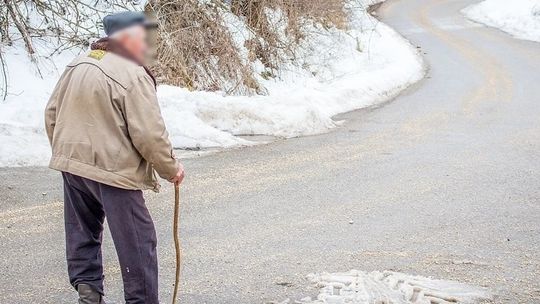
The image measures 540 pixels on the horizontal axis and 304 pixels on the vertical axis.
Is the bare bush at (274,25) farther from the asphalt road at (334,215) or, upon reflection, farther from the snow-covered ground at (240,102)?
the asphalt road at (334,215)

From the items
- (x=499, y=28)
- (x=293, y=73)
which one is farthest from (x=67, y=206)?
(x=499, y=28)

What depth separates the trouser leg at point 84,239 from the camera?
149 inches

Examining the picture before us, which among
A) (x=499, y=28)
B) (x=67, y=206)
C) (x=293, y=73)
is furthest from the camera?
(x=499, y=28)

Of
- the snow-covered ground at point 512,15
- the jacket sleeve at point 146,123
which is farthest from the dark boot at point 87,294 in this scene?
the snow-covered ground at point 512,15

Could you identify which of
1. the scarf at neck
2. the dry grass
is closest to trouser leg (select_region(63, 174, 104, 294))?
the scarf at neck

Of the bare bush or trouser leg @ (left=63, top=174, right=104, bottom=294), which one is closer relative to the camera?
trouser leg @ (left=63, top=174, right=104, bottom=294)

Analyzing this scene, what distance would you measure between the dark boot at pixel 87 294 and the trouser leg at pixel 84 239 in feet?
0.07

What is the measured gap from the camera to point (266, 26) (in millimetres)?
15328

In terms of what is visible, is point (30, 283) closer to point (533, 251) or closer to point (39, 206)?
point (39, 206)

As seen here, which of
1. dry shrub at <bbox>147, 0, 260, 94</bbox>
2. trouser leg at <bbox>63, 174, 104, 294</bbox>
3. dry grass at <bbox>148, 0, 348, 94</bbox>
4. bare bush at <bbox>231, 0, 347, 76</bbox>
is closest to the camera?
trouser leg at <bbox>63, 174, 104, 294</bbox>

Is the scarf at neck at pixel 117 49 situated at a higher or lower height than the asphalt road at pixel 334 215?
higher

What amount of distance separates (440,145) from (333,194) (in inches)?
124

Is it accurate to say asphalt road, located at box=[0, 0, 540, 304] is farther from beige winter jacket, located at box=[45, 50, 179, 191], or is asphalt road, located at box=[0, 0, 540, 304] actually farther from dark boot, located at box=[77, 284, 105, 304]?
beige winter jacket, located at box=[45, 50, 179, 191]

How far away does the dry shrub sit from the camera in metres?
12.1
